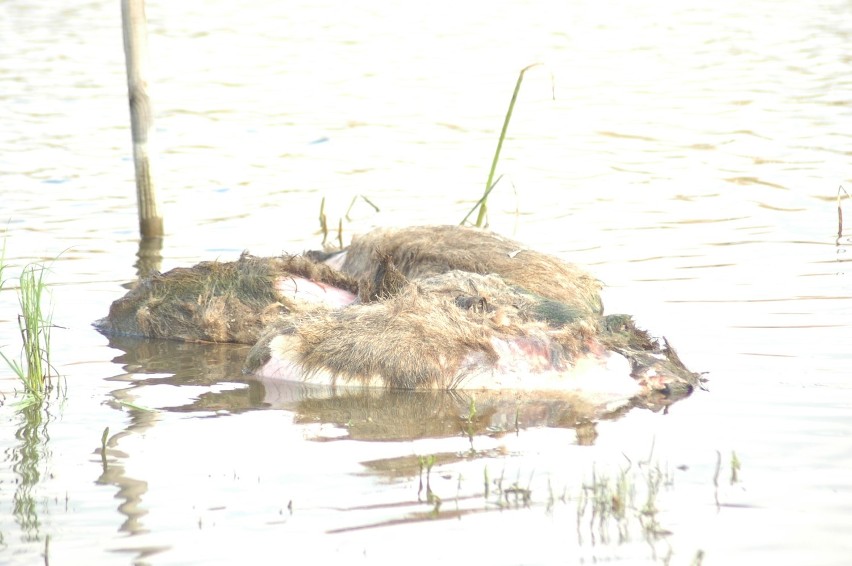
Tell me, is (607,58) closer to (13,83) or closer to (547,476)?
(13,83)

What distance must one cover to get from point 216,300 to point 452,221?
12.8 ft

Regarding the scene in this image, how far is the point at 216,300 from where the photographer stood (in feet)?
26.1

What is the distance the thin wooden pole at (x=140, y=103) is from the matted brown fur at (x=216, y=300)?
8.14 ft

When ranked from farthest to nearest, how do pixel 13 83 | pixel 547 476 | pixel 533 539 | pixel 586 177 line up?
pixel 13 83, pixel 586 177, pixel 547 476, pixel 533 539

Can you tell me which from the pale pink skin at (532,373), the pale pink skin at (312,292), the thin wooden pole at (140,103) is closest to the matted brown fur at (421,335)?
the pale pink skin at (532,373)

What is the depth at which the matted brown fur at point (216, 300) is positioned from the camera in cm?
791

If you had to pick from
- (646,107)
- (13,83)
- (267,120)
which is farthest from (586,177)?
(13,83)

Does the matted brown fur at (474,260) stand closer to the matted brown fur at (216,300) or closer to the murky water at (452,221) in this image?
the matted brown fur at (216,300)

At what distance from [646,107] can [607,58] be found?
13.4ft

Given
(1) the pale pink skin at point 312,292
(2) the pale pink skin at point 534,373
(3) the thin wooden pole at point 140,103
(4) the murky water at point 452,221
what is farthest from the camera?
A: (3) the thin wooden pole at point 140,103

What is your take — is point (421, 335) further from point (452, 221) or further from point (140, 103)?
point (452, 221)

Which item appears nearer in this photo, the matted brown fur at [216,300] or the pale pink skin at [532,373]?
the pale pink skin at [532,373]

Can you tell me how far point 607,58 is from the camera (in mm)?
20266

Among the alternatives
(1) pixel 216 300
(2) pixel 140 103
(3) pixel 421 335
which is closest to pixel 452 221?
(2) pixel 140 103
